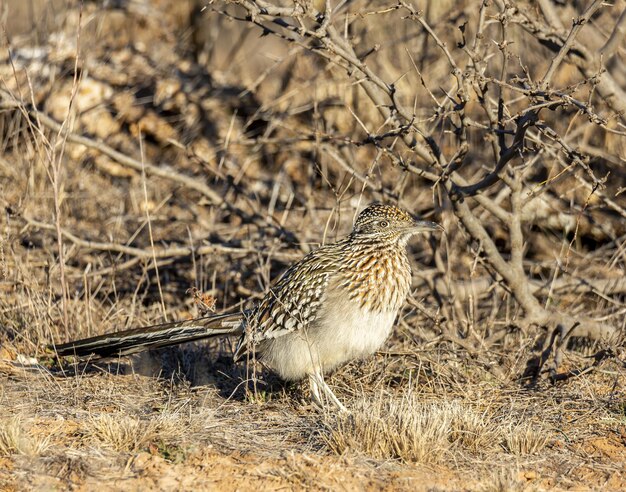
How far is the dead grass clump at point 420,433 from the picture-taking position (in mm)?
4469

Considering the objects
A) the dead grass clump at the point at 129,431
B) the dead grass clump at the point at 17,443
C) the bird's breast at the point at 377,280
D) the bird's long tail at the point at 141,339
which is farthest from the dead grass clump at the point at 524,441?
the dead grass clump at the point at 17,443

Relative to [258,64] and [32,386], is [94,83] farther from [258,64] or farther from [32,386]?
[32,386]

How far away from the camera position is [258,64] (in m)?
11.6

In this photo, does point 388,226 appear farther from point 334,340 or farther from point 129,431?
point 129,431

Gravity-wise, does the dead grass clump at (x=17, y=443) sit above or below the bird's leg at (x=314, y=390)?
above

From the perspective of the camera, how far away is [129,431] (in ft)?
14.8

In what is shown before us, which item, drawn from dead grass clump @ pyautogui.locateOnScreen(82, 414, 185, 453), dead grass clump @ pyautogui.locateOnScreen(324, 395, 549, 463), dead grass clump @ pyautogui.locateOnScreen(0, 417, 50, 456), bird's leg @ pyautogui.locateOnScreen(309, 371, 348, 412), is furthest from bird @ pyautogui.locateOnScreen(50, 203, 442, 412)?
dead grass clump @ pyautogui.locateOnScreen(0, 417, 50, 456)

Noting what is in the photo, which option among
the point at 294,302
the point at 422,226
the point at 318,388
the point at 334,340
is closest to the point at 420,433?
the point at 334,340

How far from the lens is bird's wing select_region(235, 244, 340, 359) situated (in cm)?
550

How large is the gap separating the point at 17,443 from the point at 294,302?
6.24ft

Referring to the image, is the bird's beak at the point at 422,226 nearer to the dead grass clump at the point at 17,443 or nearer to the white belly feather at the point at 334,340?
the white belly feather at the point at 334,340

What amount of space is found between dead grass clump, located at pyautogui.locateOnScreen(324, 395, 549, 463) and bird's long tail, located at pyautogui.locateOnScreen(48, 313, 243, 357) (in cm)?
125

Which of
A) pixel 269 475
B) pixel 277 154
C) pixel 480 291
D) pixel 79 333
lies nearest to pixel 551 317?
pixel 480 291

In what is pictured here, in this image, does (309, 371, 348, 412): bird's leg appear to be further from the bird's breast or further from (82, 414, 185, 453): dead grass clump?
(82, 414, 185, 453): dead grass clump
